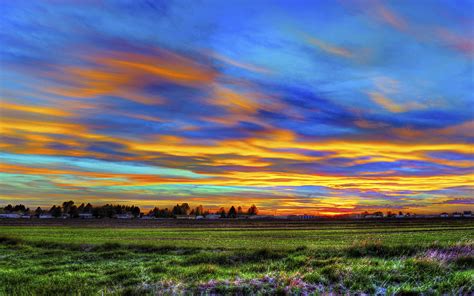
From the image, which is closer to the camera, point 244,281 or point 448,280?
point 448,280

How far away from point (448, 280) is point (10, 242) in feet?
166

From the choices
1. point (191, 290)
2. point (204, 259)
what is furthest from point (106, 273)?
point (191, 290)

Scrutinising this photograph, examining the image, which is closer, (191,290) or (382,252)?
(191,290)

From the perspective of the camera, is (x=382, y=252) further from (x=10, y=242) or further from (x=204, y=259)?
(x=10, y=242)

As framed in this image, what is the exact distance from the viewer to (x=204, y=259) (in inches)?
1011

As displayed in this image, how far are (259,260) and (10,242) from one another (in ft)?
124

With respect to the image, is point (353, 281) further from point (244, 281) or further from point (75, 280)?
point (75, 280)

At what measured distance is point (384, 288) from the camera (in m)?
12.9

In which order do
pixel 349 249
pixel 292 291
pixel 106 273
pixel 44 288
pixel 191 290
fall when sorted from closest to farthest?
pixel 292 291 → pixel 191 290 → pixel 44 288 → pixel 106 273 → pixel 349 249

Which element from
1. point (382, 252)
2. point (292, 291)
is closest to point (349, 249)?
point (382, 252)

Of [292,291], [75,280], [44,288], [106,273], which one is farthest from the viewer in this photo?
[106,273]

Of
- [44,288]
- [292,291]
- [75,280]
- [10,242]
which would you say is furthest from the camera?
[10,242]

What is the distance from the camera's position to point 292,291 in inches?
504

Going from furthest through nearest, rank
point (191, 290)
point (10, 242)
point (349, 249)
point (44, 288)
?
1. point (10, 242)
2. point (349, 249)
3. point (44, 288)
4. point (191, 290)
